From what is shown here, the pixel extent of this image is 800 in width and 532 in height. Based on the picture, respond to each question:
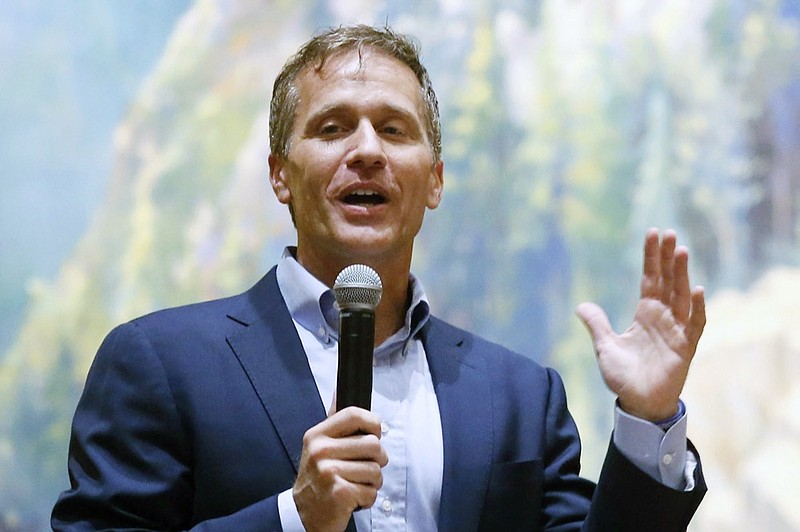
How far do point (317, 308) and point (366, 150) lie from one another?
0.35 meters

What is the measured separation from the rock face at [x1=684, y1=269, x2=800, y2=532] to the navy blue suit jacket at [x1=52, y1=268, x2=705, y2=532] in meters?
2.02

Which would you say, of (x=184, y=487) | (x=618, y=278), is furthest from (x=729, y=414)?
(x=184, y=487)

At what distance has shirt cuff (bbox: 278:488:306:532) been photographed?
1.95 metres

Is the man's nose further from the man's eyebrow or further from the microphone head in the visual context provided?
the microphone head

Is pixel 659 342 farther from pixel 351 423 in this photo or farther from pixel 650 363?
pixel 351 423

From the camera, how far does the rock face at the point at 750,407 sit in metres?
4.27

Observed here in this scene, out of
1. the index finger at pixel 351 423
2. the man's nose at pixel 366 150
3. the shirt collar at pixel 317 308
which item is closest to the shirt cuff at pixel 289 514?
the index finger at pixel 351 423

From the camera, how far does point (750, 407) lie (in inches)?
173

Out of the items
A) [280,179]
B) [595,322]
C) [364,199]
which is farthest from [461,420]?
[280,179]

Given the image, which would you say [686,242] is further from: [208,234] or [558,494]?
[558,494]

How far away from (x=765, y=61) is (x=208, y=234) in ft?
7.72

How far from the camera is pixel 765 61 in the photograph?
4.76 meters

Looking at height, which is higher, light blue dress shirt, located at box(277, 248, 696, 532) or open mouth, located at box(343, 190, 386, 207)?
open mouth, located at box(343, 190, 386, 207)

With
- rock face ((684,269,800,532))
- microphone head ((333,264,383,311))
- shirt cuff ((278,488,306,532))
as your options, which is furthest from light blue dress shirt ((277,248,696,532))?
rock face ((684,269,800,532))
